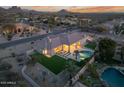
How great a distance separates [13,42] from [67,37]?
118 cm

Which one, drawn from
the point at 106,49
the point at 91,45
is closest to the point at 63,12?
the point at 91,45

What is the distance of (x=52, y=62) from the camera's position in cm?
374

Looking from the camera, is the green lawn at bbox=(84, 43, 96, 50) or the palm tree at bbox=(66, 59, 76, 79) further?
the green lawn at bbox=(84, 43, 96, 50)

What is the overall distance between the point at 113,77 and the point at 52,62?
4.40 feet

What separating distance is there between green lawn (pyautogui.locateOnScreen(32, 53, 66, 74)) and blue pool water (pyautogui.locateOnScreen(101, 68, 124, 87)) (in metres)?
0.91

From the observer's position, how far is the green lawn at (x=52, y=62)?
368 cm

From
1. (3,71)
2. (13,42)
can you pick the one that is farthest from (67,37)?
(3,71)

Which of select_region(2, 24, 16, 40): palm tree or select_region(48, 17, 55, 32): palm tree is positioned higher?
select_region(48, 17, 55, 32): palm tree

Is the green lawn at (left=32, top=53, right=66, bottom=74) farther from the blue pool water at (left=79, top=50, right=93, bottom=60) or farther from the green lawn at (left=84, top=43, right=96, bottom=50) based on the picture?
the green lawn at (left=84, top=43, right=96, bottom=50)

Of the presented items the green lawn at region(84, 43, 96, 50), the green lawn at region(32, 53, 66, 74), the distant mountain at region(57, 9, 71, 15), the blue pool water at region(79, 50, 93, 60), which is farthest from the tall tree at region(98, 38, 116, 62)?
the distant mountain at region(57, 9, 71, 15)

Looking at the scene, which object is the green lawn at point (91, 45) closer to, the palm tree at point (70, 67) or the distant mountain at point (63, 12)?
the palm tree at point (70, 67)

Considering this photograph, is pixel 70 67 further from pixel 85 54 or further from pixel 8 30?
pixel 8 30

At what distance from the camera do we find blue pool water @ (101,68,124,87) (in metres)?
3.62
